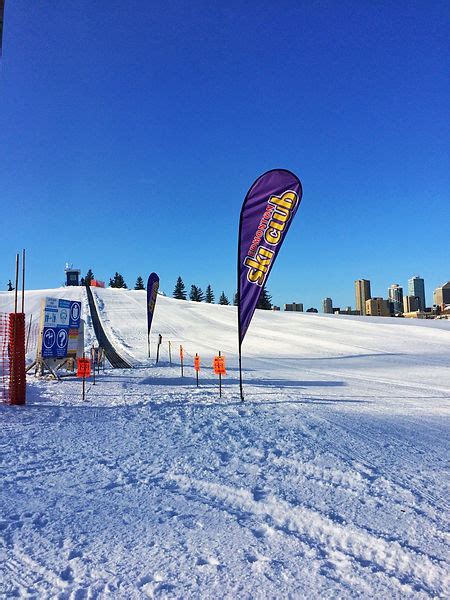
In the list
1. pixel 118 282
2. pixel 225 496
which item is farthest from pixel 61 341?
pixel 118 282

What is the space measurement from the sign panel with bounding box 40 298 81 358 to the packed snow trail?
3.80 metres

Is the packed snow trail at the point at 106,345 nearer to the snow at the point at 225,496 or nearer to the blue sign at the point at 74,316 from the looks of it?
the blue sign at the point at 74,316

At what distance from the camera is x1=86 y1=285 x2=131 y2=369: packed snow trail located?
20347 mm

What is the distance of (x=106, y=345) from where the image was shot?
2920cm

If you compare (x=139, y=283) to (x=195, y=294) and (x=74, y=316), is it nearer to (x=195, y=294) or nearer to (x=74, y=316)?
(x=195, y=294)

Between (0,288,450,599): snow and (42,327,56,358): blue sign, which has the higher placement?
(42,327,56,358): blue sign

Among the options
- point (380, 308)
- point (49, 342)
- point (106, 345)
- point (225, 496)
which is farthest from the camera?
point (380, 308)

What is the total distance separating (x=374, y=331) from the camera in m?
36.8

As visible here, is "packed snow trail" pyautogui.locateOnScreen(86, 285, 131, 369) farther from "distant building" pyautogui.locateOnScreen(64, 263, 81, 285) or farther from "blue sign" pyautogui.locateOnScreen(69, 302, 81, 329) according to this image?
"distant building" pyautogui.locateOnScreen(64, 263, 81, 285)

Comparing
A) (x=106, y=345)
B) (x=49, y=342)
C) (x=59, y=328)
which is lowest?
(x=106, y=345)

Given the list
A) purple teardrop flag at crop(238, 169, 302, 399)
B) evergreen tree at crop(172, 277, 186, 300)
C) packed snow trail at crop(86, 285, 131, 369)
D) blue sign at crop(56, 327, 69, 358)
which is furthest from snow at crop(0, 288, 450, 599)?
evergreen tree at crop(172, 277, 186, 300)

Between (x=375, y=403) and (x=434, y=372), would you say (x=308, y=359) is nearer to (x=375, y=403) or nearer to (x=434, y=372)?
(x=434, y=372)

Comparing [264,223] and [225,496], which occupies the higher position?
[264,223]

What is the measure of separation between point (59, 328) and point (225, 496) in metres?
12.3
